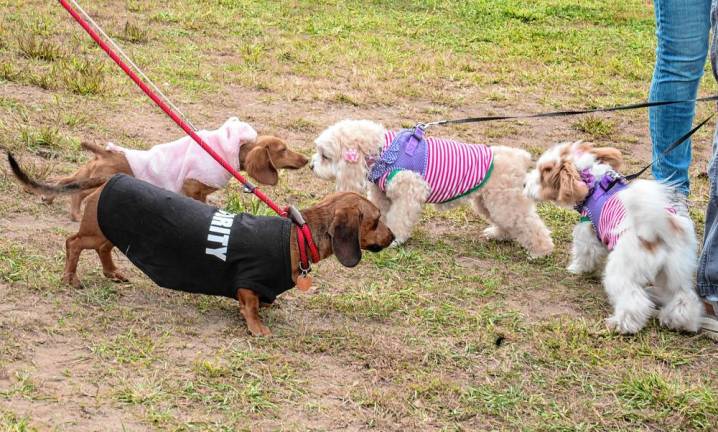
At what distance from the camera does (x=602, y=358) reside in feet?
12.7

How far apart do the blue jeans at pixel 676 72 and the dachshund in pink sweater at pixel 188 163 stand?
2.33 metres

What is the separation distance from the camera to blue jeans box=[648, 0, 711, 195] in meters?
4.61

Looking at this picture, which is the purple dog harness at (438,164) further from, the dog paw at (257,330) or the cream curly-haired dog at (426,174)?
the dog paw at (257,330)

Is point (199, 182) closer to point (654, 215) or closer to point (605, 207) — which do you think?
A: point (605, 207)

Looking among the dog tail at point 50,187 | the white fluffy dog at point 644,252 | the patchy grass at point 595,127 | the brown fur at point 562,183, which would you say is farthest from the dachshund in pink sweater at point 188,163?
the patchy grass at point 595,127

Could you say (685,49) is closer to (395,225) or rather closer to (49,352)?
(395,225)

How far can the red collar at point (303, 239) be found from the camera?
3789mm

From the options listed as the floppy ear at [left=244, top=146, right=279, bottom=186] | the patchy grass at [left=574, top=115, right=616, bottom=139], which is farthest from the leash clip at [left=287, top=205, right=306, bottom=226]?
the patchy grass at [left=574, top=115, right=616, bottom=139]

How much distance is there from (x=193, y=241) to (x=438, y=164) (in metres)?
1.84

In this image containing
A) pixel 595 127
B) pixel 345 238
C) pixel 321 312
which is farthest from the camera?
pixel 595 127

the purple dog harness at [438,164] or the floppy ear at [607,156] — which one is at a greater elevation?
the floppy ear at [607,156]

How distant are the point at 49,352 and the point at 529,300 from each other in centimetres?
247

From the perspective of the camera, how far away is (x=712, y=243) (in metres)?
4.14

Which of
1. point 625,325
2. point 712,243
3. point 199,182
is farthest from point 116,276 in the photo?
point 712,243
